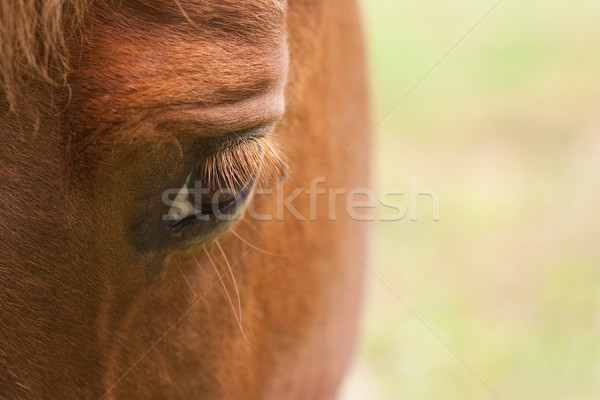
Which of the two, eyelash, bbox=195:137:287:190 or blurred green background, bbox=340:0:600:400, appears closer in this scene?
eyelash, bbox=195:137:287:190

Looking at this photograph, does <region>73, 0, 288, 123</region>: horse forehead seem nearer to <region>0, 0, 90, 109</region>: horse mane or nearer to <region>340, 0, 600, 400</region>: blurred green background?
<region>0, 0, 90, 109</region>: horse mane

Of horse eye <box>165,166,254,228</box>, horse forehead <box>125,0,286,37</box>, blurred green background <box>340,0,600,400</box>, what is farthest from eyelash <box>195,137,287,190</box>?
blurred green background <box>340,0,600,400</box>

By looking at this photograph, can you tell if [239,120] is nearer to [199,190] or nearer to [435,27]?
[199,190]

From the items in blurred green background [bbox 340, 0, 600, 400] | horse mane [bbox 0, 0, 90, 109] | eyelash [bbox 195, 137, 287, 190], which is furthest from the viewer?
blurred green background [bbox 340, 0, 600, 400]

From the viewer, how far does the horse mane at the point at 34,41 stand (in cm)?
77

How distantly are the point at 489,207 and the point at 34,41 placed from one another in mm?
3554

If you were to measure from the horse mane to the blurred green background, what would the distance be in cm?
180

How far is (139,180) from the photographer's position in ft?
2.93

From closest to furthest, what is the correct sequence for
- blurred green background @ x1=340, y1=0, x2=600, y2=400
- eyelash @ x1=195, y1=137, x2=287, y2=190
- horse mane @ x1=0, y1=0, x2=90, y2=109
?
horse mane @ x1=0, y1=0, x2=90, y2=109
eyelash @ x1=195, y1=137, x2=287, y2=190
blurred green background @ x1=340, y1=0, x2=600, y2=400

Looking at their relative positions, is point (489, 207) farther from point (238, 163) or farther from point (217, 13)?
point (217, 13)

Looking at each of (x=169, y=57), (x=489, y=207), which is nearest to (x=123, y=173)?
(x=169, y=57)

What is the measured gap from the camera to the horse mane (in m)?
0.77

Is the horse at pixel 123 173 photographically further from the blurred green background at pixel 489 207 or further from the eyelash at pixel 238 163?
the blurred green background at pixel 489 207

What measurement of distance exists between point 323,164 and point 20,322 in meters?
0.84
